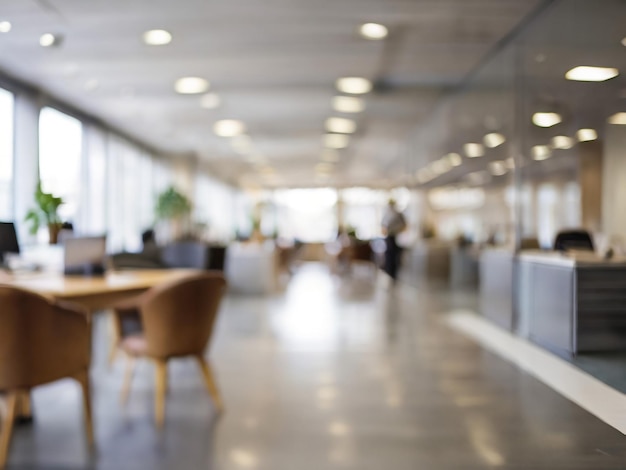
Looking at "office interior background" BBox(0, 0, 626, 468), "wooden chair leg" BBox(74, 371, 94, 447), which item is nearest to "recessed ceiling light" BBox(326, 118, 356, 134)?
"office interior background" BBox(0, 0, 626, 468)

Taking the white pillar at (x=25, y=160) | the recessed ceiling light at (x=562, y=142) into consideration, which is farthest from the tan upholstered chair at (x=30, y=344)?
the recessed ceiling light at (x=562, y=142)

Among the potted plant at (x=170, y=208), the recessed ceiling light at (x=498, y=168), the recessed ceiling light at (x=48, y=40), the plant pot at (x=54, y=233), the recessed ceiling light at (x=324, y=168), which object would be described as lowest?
the plant pot at (x=54, y=233)

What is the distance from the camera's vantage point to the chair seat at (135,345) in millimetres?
3949

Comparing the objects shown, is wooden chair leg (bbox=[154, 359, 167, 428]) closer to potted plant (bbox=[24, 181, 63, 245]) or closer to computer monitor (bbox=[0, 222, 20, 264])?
computer monitor (bbox=[0, 222, 20, 264])

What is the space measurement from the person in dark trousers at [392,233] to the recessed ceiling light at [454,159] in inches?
63.9

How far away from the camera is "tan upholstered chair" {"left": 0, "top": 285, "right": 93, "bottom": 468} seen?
304cm

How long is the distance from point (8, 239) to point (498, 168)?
18.5 feet

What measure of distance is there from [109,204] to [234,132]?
9.66 feet

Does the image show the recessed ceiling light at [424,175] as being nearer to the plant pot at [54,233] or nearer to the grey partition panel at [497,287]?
the grey partition panel at [497,287]

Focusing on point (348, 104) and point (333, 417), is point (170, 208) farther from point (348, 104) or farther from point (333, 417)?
point (333, 417)

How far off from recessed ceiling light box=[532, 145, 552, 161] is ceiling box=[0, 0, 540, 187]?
4.12ft

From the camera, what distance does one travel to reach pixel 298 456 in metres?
Result: 3.22

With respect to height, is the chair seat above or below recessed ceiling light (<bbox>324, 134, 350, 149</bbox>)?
below

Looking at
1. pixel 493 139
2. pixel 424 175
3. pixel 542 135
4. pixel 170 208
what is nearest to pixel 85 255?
pixel 542 135
